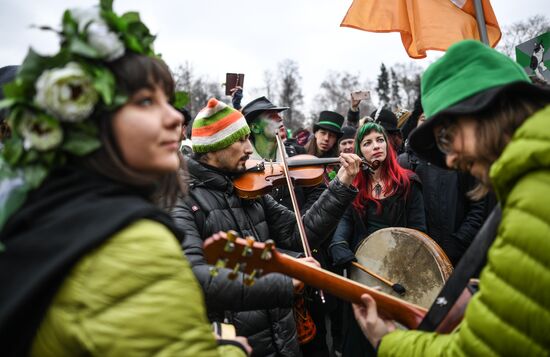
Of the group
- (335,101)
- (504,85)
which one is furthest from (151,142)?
(335,101)

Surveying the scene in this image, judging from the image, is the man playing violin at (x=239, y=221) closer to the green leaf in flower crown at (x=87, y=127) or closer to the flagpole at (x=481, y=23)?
the green leaf in flower crown at (x=87, y=127)

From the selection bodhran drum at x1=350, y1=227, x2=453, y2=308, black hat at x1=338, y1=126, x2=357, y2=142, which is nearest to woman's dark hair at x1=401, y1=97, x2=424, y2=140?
bodhran drum at x1=350, y1=227, x2=453, y2=308

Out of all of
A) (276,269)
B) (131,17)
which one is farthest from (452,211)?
(131,17)

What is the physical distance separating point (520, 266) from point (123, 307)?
109 cm

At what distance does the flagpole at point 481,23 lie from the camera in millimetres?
3381

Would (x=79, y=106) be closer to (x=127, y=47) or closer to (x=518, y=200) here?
(x=127, y=47)

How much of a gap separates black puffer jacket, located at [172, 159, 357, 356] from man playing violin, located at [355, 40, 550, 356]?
0.63 m

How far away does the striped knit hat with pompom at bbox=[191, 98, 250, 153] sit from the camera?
110 inches

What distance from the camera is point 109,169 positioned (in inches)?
45.6

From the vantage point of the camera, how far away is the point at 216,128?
2830 mm

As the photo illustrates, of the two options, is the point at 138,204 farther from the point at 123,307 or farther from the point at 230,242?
the point at 230,242

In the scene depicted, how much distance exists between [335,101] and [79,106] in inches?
2807

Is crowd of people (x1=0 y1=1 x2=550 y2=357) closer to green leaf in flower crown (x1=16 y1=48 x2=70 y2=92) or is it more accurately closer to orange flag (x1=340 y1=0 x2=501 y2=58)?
green leaf in flower crown (x1=16 y1=48 x2=70 y2=92)

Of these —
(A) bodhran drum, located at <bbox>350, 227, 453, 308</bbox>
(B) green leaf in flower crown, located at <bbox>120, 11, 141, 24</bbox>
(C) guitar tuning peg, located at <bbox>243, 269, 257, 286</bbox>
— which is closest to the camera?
(B) green leaf in flower crown, located at <bbox>120, 11, 141, 24</bbox>
